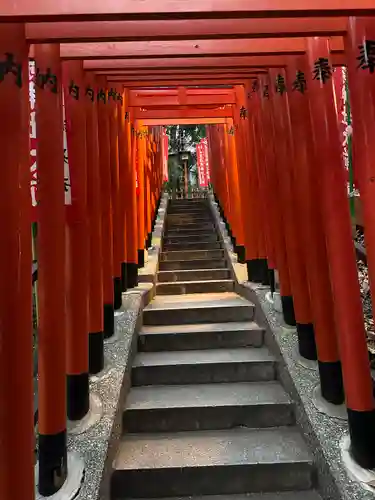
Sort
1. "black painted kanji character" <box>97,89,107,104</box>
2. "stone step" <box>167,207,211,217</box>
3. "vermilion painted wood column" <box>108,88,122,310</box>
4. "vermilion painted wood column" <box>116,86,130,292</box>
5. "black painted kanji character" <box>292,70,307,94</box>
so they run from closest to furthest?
"black painted kanji character" <box>292,70,307,94</box>, "black painted kanji character" <box>97,89,107,104</box>, "vermilion painted wood column" <box>108,88,122,310</box>, "vermilion painted wood column" <box>116,86,130,292</box>, "stone step" <box>167,207,211,217</box>

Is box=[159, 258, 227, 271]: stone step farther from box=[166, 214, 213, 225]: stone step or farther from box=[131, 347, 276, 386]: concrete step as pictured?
box=[131, 347, 276, 386]: concrete step

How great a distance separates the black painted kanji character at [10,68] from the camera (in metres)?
1.88

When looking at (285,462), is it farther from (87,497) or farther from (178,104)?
(178,104)

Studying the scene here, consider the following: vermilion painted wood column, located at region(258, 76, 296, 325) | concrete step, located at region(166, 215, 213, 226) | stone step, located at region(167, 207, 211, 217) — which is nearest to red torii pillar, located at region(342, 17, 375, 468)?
vermilion painted wood column, located at region(258, 76, 296, 325)

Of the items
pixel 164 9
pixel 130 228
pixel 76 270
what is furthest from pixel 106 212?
pixel 164 9

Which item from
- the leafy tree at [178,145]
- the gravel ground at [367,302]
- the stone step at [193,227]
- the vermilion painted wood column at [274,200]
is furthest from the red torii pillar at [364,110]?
the leafy tree at [178,145]

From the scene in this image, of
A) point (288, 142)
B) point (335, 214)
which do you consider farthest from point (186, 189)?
point (335, 214)

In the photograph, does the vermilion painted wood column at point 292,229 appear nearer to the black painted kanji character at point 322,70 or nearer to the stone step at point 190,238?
the black painted kanji character at point 322,70

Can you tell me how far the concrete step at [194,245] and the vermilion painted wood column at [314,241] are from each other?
4799mm

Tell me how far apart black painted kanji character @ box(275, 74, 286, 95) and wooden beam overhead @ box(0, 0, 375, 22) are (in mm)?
1838

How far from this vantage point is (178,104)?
618 cm

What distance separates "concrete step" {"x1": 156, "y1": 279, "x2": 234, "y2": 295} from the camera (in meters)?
6.01

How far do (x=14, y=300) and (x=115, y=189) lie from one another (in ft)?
9.12

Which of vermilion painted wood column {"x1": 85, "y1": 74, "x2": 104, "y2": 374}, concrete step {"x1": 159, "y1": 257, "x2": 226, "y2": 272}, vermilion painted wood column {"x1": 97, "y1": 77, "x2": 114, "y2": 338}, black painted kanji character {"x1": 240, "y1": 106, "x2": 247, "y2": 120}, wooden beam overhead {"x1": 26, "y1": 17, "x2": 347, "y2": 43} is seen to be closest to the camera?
wooden beam overhead {"x1": 26, "y1": 17, "x2": 347, "y2": 43}
